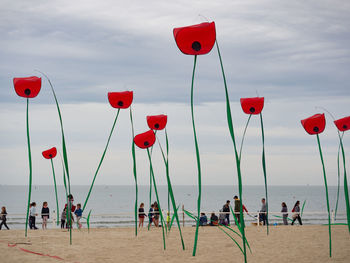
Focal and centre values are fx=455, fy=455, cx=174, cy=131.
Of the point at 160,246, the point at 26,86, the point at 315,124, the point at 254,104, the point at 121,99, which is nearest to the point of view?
the point at 315,124

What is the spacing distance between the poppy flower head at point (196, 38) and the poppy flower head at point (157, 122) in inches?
159

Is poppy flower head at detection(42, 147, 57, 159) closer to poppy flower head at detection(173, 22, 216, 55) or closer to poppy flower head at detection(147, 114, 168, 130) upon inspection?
poppy flower head at detection(147, 114, 168, 130)

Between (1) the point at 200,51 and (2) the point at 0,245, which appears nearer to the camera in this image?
(1) the point at 200,51

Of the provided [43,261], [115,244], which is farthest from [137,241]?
[43,261]

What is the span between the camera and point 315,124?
11555 mm

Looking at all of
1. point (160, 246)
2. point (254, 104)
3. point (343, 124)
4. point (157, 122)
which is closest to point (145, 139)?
point (157, 122)

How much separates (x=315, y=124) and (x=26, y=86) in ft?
26.0

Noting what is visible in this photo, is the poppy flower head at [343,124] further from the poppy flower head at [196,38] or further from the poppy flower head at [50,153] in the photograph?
the poppy flower head at [50,153]

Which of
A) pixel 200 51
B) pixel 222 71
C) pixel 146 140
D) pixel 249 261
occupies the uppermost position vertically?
pixel 200 51

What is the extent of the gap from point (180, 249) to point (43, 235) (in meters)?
5.17

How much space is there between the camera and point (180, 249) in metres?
11.7

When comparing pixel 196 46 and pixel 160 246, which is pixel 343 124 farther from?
pixel 160 246

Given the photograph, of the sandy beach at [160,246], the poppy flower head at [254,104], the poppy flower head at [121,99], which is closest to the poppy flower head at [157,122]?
the poppy flower head at [121,99]

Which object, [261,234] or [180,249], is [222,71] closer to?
[180,249]
